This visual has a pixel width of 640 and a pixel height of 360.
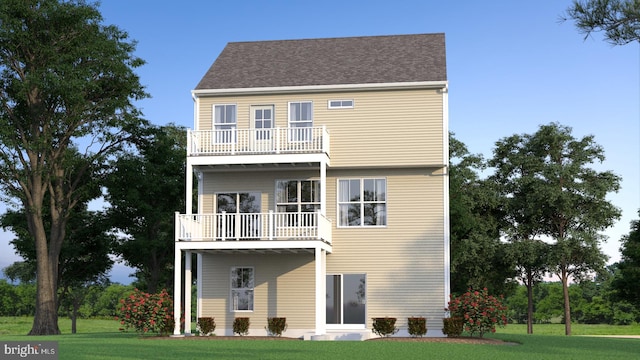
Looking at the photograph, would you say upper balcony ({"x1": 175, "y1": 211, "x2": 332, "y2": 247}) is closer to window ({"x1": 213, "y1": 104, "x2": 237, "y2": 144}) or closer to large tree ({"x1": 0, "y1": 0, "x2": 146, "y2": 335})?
window ({"x1": 213, "y1": 104, "x2": 237, "y2": 144})

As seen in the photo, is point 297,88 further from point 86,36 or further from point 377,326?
point 86,36

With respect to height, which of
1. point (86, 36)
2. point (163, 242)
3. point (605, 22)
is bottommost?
point (163, 242)

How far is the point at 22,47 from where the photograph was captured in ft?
113

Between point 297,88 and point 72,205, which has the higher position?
→ point 297,88

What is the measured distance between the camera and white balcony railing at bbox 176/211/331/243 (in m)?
26.3

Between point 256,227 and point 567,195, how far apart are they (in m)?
22.1

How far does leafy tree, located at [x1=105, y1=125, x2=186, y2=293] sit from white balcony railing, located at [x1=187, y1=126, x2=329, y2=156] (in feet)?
38.1

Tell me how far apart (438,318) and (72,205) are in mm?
18652

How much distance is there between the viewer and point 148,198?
4041 cm

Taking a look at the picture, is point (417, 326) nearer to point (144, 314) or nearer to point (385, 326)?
point (385, 326)

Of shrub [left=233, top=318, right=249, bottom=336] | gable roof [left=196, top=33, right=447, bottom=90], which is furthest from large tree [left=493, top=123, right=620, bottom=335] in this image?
shrub [left=233, top=318, right=249, bottom=336]

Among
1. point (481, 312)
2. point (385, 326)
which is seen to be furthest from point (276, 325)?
point (481, 312)

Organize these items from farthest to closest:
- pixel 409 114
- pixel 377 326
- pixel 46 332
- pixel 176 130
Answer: pixel 176 130 < pixel 46 332 < pixel 409 114 < pixel 377 326

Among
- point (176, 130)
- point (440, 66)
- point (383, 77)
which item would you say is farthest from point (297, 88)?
point (176, 130)
